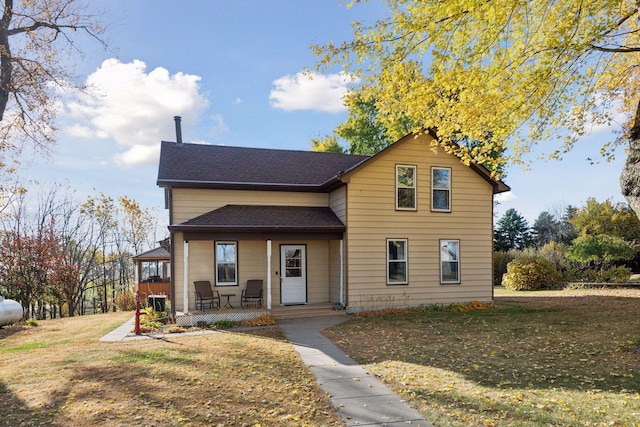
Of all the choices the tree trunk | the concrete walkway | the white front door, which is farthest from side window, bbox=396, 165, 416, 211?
the tree trunk

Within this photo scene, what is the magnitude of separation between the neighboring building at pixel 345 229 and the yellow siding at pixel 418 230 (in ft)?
0.12

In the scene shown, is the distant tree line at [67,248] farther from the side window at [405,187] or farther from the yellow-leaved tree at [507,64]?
the yellow-leaved tree at [507,64]

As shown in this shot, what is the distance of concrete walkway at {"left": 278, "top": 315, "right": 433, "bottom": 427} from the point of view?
479 centimetres

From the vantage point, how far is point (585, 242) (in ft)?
69.3

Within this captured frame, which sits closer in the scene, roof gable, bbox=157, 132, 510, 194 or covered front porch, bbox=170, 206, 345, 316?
covered front porch, bbox=170, 206, 345, 316

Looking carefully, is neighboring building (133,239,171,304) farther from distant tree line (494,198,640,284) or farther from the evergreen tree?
the evergreen tree

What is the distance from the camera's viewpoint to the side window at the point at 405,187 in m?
13.9

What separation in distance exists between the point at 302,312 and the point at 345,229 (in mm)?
3146

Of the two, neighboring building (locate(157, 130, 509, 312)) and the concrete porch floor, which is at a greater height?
neighboring building (locate(157, 130, 509, 312))

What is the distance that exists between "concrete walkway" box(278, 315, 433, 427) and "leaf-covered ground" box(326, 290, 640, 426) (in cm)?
23

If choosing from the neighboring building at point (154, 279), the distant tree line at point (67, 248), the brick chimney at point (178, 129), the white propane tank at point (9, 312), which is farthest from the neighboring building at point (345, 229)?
the distant tree line at point (67, 248)

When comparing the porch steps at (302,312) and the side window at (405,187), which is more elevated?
the side window at (405,187)

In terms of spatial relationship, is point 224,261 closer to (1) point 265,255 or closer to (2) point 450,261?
(1) point 265,255

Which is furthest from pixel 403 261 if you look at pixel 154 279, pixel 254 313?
pixel 154 279
